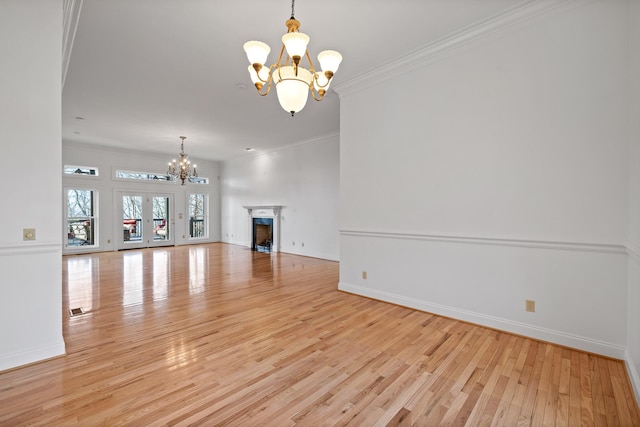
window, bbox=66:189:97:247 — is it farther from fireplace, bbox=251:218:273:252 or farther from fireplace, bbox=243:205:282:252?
fireplace, bbox=251:218:273:252

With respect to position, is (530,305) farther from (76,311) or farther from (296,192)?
(296,192)

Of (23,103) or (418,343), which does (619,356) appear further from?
(23,103)

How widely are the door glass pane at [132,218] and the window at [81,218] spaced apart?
2.51 ft

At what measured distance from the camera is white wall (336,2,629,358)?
7.95 ft

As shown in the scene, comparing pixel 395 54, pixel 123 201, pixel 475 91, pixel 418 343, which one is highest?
pixel 395 54

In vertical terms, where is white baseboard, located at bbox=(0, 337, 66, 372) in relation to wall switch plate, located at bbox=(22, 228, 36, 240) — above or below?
below

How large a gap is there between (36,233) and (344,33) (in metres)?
3.44

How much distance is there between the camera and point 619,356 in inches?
93.0

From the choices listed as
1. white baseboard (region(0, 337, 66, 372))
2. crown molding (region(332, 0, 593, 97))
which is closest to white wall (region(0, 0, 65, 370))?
white baseboard (region(0, 337, 66, 372))

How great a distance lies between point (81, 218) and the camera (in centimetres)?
836

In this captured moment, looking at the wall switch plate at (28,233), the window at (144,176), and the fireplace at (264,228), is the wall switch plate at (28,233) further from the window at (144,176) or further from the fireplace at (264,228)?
the window at (144,176)

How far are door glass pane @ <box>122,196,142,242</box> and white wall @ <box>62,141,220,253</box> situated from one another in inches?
8.4

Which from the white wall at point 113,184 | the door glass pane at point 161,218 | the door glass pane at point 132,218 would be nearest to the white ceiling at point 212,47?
the white wall at point 113,184

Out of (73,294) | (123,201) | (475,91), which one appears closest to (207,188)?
(123,201)
